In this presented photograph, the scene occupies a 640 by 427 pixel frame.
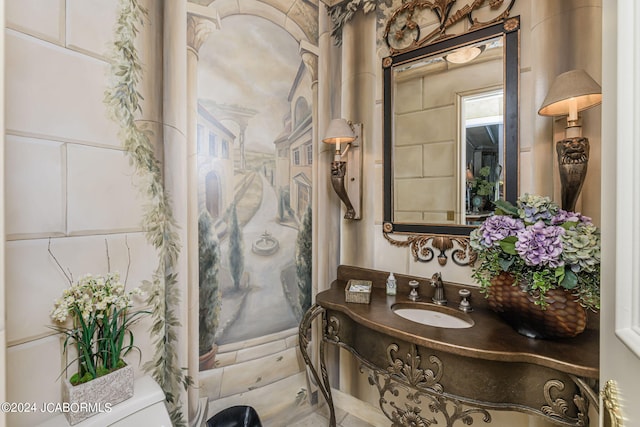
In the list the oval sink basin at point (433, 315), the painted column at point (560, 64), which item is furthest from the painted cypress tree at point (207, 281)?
the painted column at point (560, 64)

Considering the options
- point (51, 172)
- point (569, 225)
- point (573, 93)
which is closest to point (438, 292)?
point (569, 225)

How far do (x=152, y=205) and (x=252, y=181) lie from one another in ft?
1.63

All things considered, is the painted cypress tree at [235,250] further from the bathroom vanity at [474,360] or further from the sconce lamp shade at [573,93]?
the sconce lamp shade at [573,93]

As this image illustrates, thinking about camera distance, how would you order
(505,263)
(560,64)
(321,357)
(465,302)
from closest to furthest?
1. (505,263)
2. (560,64)
3. (465,302)
4. (321,357)

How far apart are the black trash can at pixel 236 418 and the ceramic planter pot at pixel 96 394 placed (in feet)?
1.80

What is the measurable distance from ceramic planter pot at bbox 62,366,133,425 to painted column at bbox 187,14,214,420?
36 cm

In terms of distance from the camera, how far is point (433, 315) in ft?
4.39

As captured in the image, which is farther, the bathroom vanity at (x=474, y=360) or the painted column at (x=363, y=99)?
the painted column at (x=363, y=99)

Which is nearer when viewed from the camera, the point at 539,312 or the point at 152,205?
the point at 539,312

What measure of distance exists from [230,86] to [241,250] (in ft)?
2.80

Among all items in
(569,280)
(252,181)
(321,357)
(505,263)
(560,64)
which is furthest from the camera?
(321,357)

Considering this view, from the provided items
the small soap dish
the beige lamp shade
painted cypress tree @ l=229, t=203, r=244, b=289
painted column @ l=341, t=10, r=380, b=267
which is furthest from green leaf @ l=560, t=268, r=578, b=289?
painted cypress tree @ l=229, t=203, r=244, b=289

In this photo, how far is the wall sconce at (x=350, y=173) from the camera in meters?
1.65

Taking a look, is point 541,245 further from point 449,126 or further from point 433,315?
point 449,126
